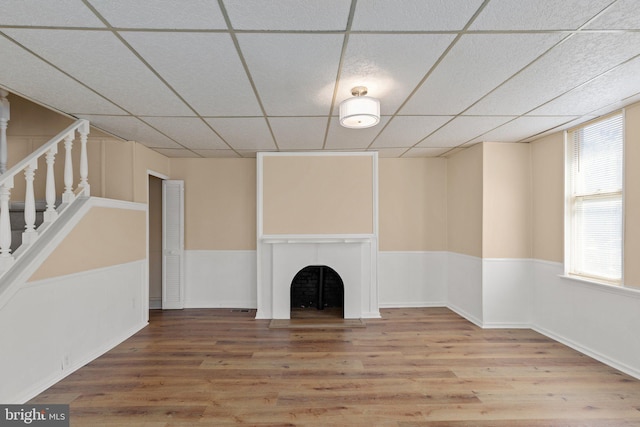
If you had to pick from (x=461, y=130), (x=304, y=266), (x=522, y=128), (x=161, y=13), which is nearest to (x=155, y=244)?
(x=304, y=266)

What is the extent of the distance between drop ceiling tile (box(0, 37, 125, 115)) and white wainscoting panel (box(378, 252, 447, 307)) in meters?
4.26

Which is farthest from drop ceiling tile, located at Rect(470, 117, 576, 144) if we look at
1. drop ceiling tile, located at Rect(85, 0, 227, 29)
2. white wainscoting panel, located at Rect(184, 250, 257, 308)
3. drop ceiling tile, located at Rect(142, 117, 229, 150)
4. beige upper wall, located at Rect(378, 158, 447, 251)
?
white wainscoting panel, located at Rect(184, 250, 257, 308)

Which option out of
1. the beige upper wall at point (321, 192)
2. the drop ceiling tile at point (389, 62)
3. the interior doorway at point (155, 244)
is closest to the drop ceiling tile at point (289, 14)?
the drop ceiling tile at point (389, 62)

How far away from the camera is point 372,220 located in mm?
4703

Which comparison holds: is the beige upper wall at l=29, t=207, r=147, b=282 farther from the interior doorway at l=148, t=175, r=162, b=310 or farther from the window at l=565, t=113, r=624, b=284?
the window at l=565, t=113, r=624, b=284

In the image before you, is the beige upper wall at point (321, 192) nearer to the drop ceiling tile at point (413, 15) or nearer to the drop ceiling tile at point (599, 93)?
the drop ceiling tile at point (599, 93)

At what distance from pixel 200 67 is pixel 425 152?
366cm

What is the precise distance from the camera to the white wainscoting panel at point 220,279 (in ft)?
16.8

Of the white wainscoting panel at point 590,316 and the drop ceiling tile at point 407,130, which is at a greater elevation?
the drop ceiling tile at point 407,130

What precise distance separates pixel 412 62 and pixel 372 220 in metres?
2.88

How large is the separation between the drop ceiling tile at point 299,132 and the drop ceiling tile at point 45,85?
5.08 ft

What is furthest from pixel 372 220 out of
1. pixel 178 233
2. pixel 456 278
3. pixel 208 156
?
pixel 178 233

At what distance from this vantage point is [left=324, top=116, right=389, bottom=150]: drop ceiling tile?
3426 millimetres

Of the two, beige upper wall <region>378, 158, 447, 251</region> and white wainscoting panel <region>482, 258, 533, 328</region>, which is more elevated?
beige upper wall <region>378, 158, 447, 251</region>
